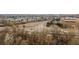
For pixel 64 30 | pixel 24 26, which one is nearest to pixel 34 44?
pixel 24 26
